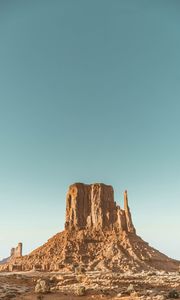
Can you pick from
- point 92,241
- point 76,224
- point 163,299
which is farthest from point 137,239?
point 163,299

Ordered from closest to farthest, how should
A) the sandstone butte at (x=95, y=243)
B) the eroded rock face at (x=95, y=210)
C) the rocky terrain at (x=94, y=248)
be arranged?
the rocky terrain at (x=94, y=248) → the sandstone butte at (x=95, y=243) → the eroded rock face at (x=95, y=210)

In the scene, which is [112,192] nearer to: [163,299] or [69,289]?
[69,289]

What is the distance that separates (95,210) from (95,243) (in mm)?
17168

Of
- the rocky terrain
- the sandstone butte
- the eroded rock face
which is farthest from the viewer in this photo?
Answer: the eroded rock face

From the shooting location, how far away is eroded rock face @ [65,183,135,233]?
10238cm

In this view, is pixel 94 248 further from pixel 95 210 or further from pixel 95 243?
pixel 95 210

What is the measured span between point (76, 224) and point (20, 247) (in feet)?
177

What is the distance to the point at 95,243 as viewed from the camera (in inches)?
3661

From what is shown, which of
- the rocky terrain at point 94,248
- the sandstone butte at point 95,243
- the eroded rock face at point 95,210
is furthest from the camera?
the eroded rock face at point 95,210

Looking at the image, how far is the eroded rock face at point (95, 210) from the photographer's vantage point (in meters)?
102

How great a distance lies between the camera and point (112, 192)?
376ft

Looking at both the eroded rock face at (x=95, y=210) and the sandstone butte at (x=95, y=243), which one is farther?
the eroded rock face at (x=95, y=210)

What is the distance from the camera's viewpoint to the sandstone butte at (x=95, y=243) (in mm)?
80438

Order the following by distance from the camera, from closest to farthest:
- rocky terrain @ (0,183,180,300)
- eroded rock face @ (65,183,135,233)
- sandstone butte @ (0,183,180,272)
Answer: rocky terrain @ (0,183,180,300) < sandstone butte @ (0,183,180,272) < eroded rock face @ (65,183,135,233)
